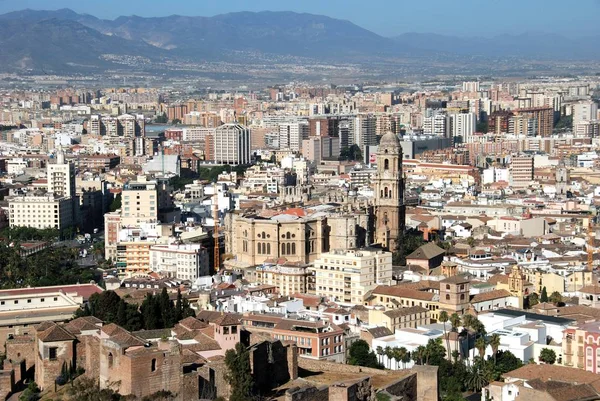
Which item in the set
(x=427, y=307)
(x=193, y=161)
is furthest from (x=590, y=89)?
(x=427, y=307)

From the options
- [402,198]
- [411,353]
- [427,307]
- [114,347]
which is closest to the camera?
[114,347]

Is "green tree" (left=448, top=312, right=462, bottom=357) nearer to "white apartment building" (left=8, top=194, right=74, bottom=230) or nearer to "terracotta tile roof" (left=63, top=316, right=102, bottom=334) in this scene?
"terracotta tile roof" (left=63, top=316, right=102, bottom=334)

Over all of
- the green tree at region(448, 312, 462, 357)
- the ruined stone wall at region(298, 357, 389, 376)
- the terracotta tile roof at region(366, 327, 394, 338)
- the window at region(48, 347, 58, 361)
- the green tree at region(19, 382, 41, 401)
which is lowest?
the terracotta tile roof at region(366, 327, 394, 338)

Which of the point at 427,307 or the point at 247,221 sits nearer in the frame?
the point at 427,307

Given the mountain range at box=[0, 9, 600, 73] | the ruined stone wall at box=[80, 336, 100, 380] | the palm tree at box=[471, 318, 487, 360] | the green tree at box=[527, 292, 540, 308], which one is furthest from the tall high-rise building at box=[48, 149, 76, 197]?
the mountain range at box=[0, 9, 600, 73]

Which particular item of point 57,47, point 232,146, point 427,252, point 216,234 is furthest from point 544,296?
point 57,47

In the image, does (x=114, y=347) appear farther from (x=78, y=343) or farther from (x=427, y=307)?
(x=427, y=307)

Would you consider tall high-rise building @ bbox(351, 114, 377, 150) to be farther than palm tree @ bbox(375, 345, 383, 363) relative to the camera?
Yes
